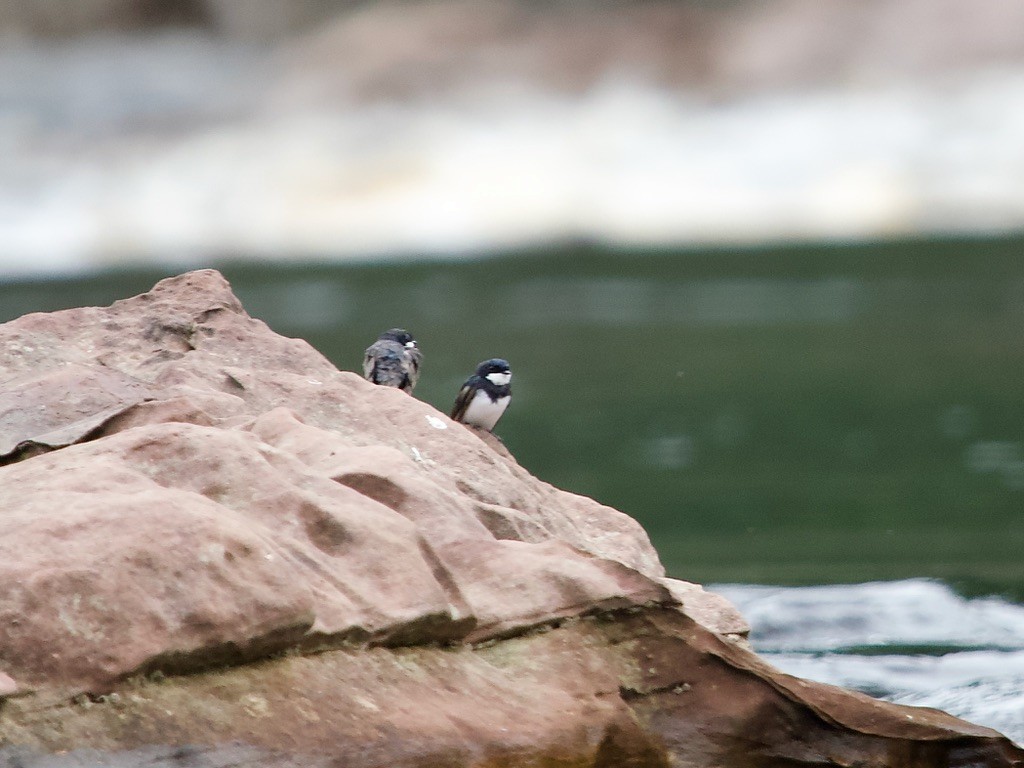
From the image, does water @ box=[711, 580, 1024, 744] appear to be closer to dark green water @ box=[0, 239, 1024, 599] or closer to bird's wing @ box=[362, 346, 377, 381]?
dark green water @ box=[0, 239, 1024, 599]

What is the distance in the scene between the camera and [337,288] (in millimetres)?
53875

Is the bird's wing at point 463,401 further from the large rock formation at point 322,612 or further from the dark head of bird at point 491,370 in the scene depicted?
the large rock formation at point 322,612

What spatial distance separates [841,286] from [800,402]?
22.6m

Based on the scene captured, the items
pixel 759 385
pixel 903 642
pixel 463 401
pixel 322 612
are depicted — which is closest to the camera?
pixel 322 612

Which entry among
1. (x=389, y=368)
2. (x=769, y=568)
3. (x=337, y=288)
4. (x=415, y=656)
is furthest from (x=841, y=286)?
(x=415, y=656)

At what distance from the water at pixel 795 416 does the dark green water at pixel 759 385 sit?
0.07m

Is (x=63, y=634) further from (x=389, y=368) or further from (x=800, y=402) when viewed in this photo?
(x=800, y=402)

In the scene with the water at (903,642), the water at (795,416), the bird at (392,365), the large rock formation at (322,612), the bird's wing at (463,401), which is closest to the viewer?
the large rock formation at (322,612)

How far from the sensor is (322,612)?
5.80 metres

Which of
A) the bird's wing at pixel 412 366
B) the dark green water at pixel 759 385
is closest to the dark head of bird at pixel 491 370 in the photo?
→ the bird's wing at pixel 412 366

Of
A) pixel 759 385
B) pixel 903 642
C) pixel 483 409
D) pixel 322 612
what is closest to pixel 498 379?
pixel 483 409

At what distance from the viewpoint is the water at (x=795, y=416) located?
12.8m

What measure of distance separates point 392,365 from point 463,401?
0.49 meters

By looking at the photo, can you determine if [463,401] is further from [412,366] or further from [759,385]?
[759,385]
